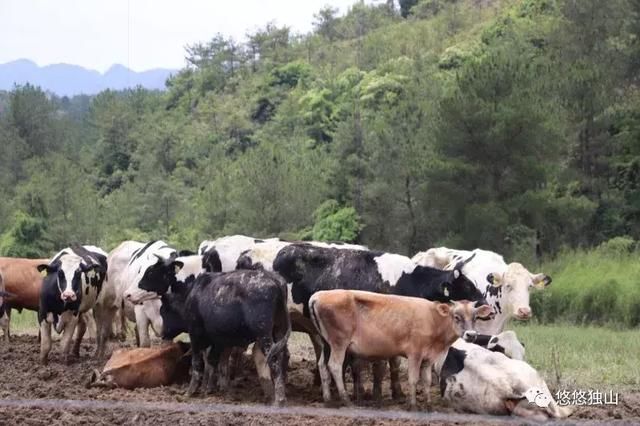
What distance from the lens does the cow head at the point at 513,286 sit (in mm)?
11383

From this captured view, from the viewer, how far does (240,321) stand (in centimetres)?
973

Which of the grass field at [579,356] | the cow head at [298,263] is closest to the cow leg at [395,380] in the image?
the cow head at [298,263]

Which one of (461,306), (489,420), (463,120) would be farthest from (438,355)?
(463,120)

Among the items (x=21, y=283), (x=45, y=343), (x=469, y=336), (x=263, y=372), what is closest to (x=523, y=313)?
(x=469, y=336)

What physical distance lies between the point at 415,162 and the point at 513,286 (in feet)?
70.5

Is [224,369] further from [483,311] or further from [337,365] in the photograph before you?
[483,311]

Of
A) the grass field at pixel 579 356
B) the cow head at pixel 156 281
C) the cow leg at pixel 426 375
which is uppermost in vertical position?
the cow head at pixel 156 281

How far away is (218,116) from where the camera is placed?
7119cm

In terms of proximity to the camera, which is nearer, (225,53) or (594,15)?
(594,15)

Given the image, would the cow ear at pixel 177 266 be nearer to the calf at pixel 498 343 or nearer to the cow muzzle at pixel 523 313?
the calf at pixel 498 343

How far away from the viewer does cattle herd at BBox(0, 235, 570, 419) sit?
9.16 metres

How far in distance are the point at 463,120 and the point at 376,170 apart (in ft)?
18.1

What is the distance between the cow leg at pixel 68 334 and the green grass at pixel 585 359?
5879 mm

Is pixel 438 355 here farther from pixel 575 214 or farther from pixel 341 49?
pixel 341 49
